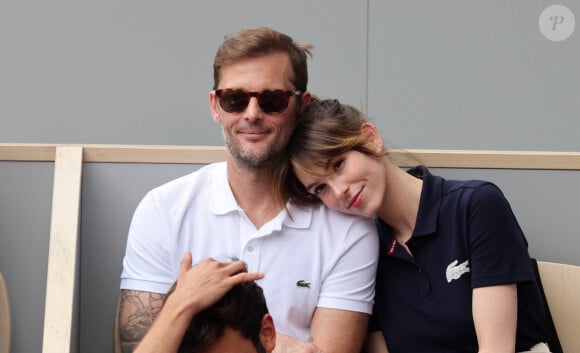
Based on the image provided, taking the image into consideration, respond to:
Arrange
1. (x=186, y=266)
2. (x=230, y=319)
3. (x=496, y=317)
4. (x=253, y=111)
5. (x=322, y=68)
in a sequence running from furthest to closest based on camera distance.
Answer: (x=322, y=68), (x=253, y=111), (x=496, y=317), (x=186, y=266), (x=230, y=319)

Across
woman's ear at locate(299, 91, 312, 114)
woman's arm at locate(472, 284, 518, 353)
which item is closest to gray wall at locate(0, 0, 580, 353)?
woman's ear at locate(299, 91, 312, 114)

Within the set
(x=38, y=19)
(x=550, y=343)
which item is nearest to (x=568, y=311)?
(x=550, y=343)

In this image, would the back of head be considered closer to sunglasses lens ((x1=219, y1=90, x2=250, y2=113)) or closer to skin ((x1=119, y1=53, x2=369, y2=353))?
skin ((x1=119, y1=53, x2=369, y2=353))

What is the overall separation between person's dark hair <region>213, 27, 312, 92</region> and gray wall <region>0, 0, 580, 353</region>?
1706mm

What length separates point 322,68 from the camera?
4277mm

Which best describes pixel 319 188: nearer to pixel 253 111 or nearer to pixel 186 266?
pixel 253 111

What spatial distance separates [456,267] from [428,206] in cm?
17

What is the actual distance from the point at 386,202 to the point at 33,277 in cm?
107

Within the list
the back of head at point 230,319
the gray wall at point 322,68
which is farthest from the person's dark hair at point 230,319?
the gray wall at point 322,68

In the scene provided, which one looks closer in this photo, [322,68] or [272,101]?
[272,101]

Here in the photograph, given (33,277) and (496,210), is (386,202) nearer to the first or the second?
(496,210)

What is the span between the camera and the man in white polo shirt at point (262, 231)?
2.40 metres

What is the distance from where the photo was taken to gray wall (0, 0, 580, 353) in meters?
4.22

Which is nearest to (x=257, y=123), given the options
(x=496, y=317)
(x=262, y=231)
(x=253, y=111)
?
(x=253, y=111)
